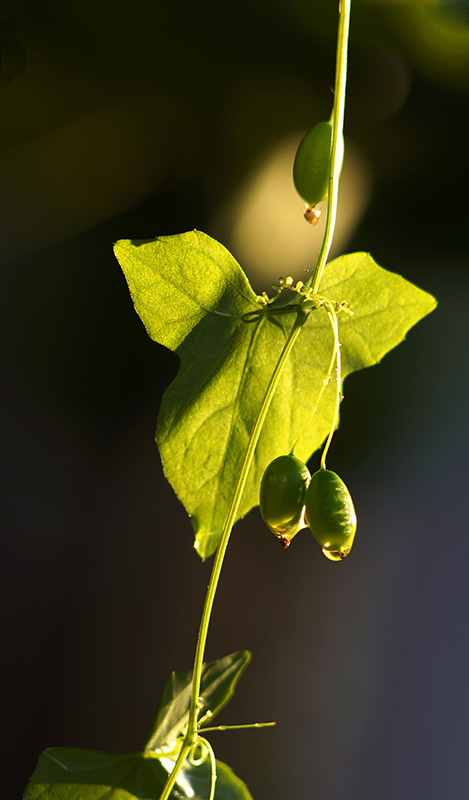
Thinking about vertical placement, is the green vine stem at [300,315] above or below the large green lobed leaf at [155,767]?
above

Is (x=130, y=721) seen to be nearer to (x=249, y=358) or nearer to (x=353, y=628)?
(x=353, y=628)

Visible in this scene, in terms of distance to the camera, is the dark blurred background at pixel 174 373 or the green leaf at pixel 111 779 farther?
the dark blurred background at pixel 174 373

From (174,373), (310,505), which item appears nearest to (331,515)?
(310,505)

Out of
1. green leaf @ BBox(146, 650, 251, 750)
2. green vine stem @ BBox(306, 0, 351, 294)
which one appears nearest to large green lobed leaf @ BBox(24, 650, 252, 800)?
green leaf @ BBox(146, 650, 251, 750)

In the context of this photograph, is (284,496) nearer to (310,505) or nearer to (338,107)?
(310,505)

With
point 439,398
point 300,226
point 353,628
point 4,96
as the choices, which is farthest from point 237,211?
point 353,628

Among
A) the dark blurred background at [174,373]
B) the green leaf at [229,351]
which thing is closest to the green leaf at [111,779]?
the green leaf at [229,351]

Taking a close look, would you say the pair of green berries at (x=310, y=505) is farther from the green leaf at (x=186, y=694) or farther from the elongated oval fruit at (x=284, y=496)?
the green leaf at (x=186, y=694)
